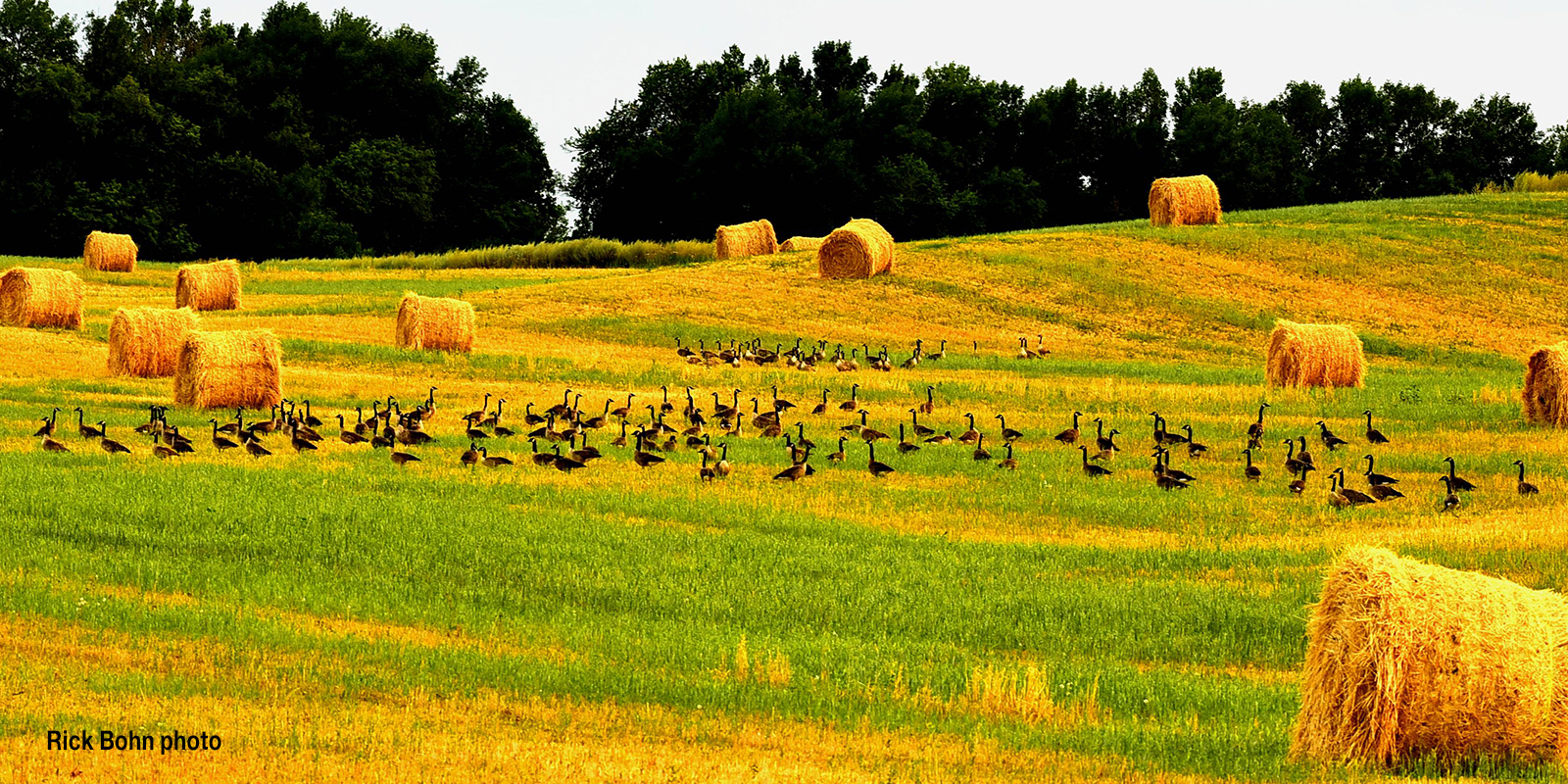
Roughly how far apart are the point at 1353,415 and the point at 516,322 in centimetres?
2416

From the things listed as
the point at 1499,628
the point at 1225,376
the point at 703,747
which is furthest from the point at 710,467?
the point at 1225,376

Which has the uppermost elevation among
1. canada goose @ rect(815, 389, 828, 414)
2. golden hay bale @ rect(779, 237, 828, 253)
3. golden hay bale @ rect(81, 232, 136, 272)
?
golden hay bale @ rect(779, 237, 828, 253)

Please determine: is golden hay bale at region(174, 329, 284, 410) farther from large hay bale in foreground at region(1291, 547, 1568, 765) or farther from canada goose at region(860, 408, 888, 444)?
large hay bale in foreground at region(1291, 547, 1568, 765)

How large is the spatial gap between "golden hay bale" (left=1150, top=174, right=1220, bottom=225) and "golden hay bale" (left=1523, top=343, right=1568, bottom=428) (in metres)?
34.3

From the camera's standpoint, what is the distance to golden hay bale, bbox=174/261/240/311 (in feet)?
167

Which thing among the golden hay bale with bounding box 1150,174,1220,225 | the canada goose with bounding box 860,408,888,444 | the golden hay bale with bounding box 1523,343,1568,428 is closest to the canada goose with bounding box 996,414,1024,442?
the canada goose with bounding box 860,408,888,444

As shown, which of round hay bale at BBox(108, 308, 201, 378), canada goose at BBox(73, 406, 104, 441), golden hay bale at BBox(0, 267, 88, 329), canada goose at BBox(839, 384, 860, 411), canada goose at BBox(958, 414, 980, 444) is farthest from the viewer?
golden hay bale at BBox(0, 267, 88, 329)

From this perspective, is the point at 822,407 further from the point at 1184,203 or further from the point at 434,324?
the point at 1184,203

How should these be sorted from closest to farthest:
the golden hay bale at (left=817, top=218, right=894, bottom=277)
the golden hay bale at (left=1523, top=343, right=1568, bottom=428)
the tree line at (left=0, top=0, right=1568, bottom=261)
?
the golden hay bale at (left=1523, top=343, right=1568, bottom=428), the golden hay bale at (left=817, top=218, right=894, bottom=277), the tree line at (left=0, top=0, right=1568, bottom=261)

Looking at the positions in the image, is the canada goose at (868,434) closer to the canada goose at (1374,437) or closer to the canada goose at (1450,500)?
the canada goose at (1374,437)

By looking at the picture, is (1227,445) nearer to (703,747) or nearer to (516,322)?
(703,747)

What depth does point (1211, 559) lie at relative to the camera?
21016mm

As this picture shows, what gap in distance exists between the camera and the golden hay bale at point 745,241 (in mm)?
67688

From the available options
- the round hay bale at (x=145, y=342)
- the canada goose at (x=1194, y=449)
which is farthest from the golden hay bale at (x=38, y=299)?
the canada goose at (x=1194, y=449)
